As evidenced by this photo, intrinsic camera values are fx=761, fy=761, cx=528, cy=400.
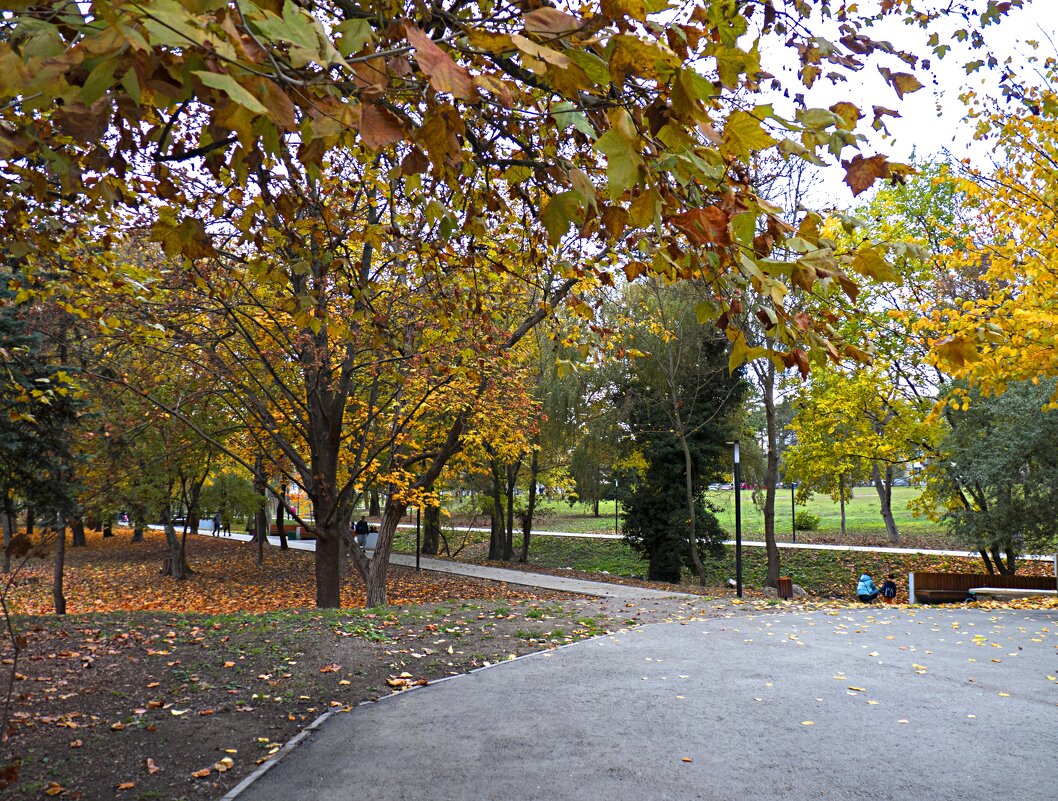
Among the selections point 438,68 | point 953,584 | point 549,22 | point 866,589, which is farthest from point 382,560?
point 953,584

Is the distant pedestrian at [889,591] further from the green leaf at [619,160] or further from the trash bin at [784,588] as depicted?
the green leaf at [619,160]

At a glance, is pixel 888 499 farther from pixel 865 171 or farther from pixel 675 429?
pixel 865 171

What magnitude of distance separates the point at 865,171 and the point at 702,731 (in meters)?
4.18

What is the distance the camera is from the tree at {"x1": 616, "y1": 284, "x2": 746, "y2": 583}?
70.5ft

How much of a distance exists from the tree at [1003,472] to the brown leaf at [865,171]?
15.9 metres

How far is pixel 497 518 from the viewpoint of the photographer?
27.8m

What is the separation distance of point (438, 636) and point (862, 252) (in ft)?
24.0

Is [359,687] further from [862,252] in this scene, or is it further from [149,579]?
[149,579]

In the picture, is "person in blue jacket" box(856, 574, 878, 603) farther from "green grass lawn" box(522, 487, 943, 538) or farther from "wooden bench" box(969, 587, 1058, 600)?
"green grass lawn" box(522, 487, 943, 538)

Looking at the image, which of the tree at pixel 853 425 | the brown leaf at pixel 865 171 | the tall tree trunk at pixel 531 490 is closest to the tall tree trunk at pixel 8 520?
the brown leaf at pixel 865 171

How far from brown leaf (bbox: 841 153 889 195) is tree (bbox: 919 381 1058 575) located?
52.3 feet

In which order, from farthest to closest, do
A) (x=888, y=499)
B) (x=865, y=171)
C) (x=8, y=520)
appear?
1. (x=888, y=499)
2. (x=8, y=520)
3. (x=865, y=171)

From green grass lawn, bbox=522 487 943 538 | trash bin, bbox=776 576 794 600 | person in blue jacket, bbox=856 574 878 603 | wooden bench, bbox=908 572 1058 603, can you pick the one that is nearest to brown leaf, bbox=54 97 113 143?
person in blue jacket, bbox=856 574 878 603

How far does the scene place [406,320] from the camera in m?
10.1
